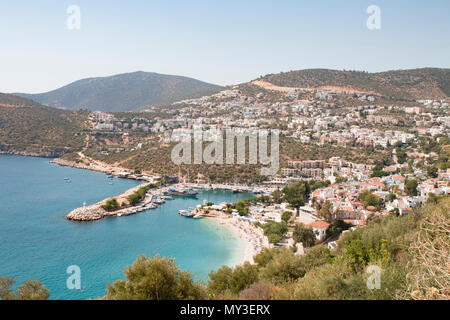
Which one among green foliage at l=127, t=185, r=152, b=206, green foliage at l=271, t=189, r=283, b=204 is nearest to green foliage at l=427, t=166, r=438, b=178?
green foliage at l=271, t=189, r=283, b=204

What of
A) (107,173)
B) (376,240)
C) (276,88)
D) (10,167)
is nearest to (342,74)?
(276,88)

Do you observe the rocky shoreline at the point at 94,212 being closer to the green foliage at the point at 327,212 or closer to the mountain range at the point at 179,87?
the green foliage at the point at 327,212

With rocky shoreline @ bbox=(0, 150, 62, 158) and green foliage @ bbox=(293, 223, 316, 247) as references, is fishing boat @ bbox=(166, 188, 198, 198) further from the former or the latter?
rocky shoreline @ bbox=(0, 150, 62, 158)

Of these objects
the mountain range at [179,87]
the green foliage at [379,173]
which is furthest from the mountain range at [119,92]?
the green foliage at [379,173]

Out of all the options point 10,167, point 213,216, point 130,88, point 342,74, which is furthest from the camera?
point 130,88
